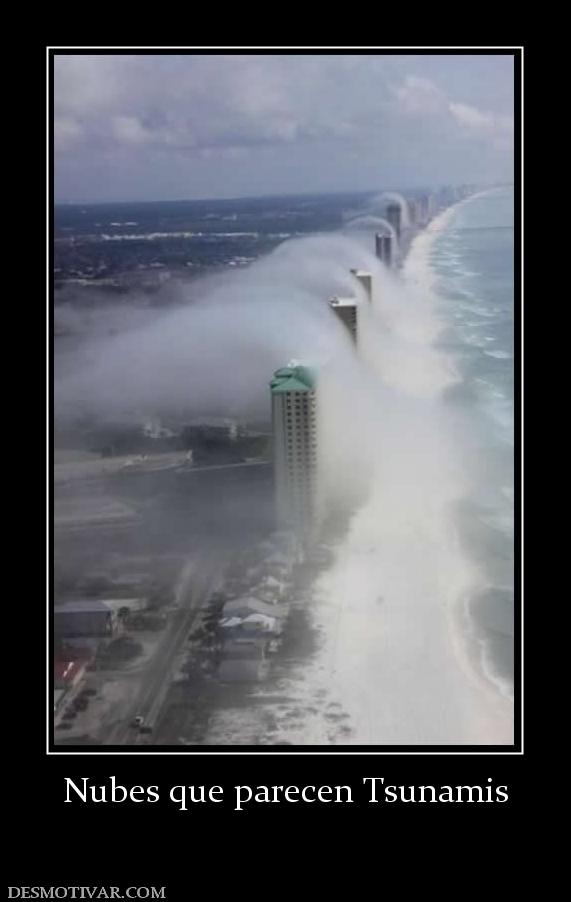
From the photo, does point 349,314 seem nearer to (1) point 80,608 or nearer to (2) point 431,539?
(2) point 431,539

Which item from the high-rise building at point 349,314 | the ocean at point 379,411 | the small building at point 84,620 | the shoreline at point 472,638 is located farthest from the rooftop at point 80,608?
the high-rise building at point 349,314

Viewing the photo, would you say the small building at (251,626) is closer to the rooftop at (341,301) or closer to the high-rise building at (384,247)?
the rooftop at (341,301)

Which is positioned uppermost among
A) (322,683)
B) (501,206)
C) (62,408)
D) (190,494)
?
(501,206)

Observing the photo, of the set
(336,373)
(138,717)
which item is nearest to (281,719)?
(138,717)

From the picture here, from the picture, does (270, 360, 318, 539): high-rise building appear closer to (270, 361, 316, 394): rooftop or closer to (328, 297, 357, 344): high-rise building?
(270, 361, 316, 394): rooftop
